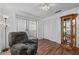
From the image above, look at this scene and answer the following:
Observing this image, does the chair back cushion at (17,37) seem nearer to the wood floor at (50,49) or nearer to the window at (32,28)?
the window at (32,28)

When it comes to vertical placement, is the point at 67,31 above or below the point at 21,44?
above

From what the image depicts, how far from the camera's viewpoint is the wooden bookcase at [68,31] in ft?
5.60

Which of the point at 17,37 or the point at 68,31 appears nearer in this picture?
the point at 17,37

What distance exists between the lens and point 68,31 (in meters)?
1.81

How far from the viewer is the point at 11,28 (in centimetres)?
168

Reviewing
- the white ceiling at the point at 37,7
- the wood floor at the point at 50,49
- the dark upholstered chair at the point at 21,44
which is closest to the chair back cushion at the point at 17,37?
the dark upholstered chair at the point at 21,44

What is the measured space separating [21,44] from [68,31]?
1.00 meters

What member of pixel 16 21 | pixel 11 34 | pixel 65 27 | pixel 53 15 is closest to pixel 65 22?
pixel 65 27

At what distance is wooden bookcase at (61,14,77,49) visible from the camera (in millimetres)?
1706

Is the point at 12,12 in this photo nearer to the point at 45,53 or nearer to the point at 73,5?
the point at 45,53

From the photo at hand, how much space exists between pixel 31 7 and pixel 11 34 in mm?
653

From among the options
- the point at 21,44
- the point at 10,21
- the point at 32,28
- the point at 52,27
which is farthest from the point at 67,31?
the point at 10,21

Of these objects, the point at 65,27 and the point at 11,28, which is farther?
the point at 65,27

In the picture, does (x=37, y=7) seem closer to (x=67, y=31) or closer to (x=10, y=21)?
(x=10, y=21)
